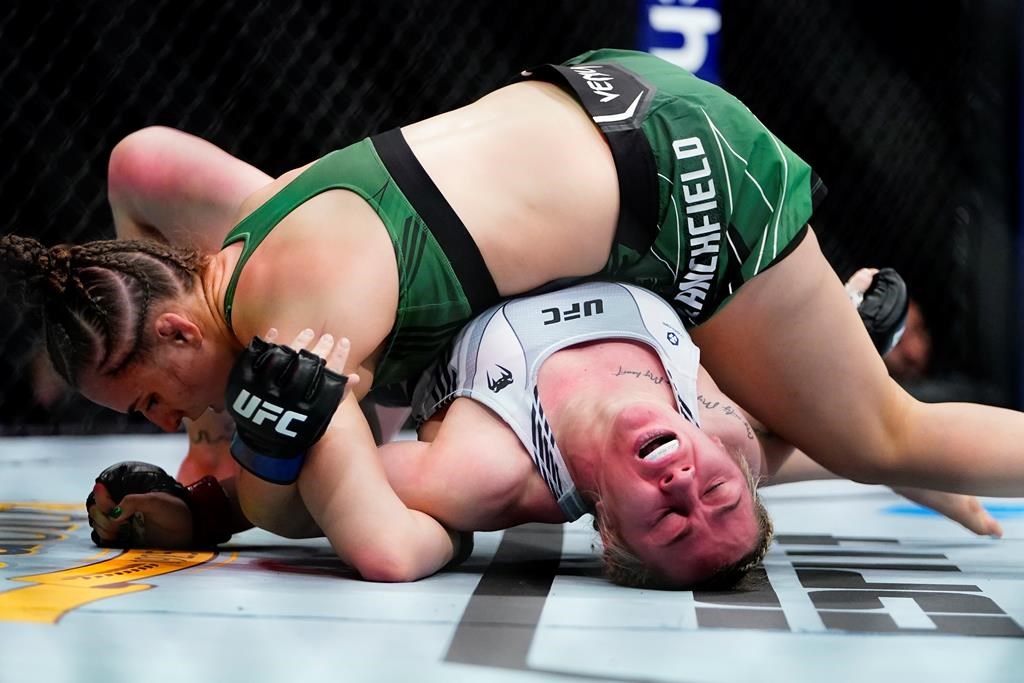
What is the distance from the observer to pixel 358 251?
1.44 metres

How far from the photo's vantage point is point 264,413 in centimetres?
132

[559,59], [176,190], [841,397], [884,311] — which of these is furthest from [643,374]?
[559,59]

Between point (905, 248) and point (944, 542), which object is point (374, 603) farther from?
point (905, 248)

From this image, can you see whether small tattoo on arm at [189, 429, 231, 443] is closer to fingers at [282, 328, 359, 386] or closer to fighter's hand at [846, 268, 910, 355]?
fingers at [282, 328, 359, 386]

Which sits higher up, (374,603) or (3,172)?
(374,603)

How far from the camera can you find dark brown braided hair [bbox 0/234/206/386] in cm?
146

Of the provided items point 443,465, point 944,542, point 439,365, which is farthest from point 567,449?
point 944,542

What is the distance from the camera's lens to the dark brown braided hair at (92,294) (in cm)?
146

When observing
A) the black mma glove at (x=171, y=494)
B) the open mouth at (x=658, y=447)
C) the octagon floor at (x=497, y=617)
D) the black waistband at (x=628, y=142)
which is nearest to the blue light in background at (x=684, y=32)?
the black waistband at (x=628, y=142)

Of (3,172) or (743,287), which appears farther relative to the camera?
(3,172)

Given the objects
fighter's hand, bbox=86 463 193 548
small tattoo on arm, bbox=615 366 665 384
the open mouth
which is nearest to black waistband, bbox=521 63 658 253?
small tattoo on arm, bbox=615 366 665 384

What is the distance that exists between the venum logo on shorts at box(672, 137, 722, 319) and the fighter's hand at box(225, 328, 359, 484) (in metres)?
0.50

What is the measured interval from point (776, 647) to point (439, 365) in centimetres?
73

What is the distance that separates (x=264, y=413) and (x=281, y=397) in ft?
0.10
